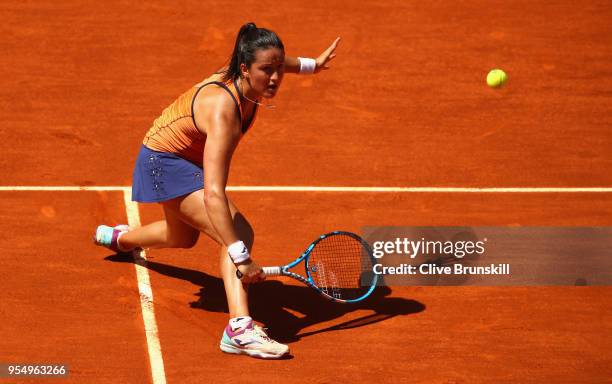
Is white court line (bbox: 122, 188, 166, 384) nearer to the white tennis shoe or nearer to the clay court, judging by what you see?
the clay court

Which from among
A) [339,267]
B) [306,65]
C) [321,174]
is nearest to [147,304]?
[339,267]

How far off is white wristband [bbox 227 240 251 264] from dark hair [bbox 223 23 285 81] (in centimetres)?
103

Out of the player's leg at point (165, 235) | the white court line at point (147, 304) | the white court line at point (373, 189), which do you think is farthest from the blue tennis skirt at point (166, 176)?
the white court line at point (373, 189)

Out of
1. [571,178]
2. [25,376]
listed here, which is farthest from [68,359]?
[571,178]

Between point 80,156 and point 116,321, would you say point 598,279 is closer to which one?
point 116,321

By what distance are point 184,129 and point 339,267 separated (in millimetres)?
1533

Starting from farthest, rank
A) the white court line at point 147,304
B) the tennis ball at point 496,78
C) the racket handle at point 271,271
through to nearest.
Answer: the tennis ball at point 496,78
the racket handle at point 271,271
the white court line at point 147,304

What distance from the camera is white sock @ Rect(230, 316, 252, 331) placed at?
639cm

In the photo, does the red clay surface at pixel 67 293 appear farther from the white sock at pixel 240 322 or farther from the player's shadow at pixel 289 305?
the white sock at pixel 240 322

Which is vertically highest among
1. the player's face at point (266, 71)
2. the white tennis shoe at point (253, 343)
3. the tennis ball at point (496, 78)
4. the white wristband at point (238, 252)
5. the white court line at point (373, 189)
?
the tennis ball at point (496, 78)

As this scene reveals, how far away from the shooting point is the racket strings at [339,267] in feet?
23.5

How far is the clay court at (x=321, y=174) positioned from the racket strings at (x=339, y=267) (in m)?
0.15

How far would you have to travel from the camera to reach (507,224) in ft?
26.6

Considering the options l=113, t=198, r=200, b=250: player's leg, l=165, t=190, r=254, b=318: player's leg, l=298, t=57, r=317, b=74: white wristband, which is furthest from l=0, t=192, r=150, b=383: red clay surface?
l=298, t=57, r=317, b=74: white wristband
